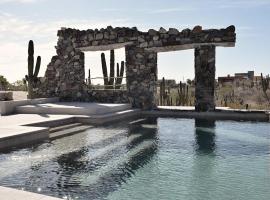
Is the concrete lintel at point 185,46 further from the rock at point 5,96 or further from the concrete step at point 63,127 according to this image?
the rock at point 5,96

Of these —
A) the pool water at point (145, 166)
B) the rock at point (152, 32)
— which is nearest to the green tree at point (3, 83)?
the rock at point (152, 32)

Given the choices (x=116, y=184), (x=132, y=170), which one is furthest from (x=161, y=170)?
(x=116, y=184)

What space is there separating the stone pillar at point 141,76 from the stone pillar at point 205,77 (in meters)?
1.98

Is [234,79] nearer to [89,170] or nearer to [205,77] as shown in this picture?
[205,77]

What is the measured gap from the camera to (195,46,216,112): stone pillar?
1454 cm

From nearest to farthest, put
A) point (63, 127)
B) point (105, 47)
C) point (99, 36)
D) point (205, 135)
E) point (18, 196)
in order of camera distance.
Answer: point (18, 196), point (205, 135), point (63, 127), point (99, 36), point (105, 47)

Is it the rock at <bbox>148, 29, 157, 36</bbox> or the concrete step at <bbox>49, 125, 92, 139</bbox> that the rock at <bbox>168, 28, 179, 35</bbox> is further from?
the concrete step at <bbox>49, 125, 92, 139</bbox>

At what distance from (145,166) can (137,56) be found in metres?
9.71

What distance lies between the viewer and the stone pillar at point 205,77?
47.7 feet

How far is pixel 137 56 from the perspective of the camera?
15.7 meters

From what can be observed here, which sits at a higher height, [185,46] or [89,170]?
[185,46]

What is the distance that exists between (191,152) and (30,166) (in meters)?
3.38

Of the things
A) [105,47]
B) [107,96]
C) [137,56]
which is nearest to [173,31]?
[137,56]

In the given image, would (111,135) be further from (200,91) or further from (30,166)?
(200,91)
